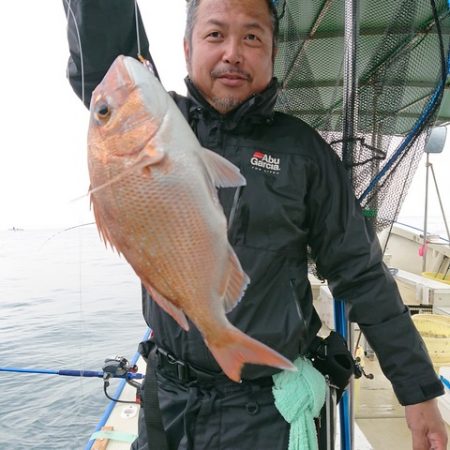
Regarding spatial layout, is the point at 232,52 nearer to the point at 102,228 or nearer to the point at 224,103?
the point at 224,103

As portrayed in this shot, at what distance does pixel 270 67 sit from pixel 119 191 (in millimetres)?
1053

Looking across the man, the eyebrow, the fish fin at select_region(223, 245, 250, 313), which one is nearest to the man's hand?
the man

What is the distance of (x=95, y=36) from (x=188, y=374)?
1343 mm

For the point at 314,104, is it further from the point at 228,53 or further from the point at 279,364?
the point at 279,364

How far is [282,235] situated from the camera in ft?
6.05

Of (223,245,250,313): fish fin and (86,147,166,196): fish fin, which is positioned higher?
(86,147,166,196): fish fin

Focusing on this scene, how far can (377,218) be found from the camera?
265 centimetres

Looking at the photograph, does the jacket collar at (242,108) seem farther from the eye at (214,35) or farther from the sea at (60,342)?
the sea at (60,342)

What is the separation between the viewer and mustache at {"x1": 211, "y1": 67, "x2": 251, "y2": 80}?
5.82ft

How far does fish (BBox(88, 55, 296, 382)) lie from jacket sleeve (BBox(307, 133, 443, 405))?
0.82 metres

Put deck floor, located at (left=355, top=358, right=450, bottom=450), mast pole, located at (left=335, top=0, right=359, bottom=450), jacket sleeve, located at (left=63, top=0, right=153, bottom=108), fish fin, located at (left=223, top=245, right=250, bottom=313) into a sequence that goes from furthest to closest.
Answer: deck floor, located at (left=355, top=358, right=450, bottom=450), mast pole, located at (left=335, top=0, right=359, bottom=450), jacket sleeve, located at (left=63, top=0, right=153, bottom=108), fish fin, located at (left=223, top=245, right=250, bottom=313)

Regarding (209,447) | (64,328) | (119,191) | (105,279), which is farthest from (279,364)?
(105,279)

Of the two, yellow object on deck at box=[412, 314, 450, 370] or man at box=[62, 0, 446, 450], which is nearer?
man at box=[62, 0, 446, 450]

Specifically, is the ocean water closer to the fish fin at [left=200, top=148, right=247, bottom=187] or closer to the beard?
the fish fin at [left=200, top=148, right=247, bottom=187]
